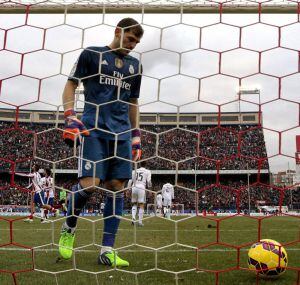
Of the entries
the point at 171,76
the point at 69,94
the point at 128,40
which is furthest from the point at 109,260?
the point at 128,40

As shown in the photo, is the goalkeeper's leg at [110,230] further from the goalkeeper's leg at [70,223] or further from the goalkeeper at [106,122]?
the goalkeeper's leg at [70,223]

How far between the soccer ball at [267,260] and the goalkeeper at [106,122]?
32.6 inches

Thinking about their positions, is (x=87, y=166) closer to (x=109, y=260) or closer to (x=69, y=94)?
(x=69, y=94)

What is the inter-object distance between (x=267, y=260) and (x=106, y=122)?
1.34 metres

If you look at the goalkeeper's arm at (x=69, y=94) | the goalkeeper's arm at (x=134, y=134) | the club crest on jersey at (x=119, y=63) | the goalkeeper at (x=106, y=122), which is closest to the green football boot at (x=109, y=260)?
the goalkeeper at (x=106, y=122)

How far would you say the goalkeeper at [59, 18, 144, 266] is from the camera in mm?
2715

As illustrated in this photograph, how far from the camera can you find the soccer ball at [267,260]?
245 cm

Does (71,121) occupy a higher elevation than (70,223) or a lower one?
higher

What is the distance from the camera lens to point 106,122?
2818mm

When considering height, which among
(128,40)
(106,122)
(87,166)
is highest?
(128,40)

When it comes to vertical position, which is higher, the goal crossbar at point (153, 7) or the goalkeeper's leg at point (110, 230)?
the goal crossbar at point (153, 7)

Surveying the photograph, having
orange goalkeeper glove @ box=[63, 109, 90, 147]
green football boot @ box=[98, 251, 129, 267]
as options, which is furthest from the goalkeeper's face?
green football boot @ box=[98, 251, 129, 267]

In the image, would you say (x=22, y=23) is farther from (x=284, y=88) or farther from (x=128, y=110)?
(x=284, y=88)

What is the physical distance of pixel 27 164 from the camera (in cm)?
1916
